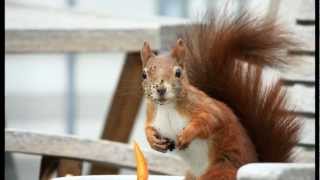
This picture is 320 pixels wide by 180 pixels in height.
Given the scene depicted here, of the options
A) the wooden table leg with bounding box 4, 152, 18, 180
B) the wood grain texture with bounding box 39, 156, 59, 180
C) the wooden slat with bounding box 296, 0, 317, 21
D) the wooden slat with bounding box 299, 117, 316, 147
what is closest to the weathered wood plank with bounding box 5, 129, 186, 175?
the wood grain texture with bounding box 39, 156, 59, 180

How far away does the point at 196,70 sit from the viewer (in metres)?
1.07

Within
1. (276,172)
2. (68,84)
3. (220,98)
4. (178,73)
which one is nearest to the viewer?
(276,172)

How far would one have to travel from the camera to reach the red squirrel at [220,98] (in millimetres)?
962

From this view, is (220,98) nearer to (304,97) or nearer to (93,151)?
(93,151)

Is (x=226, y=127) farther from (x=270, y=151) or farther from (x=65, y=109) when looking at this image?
(x=65, y=109)

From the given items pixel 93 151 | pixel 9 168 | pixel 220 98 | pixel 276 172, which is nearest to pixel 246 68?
pixel 220 98

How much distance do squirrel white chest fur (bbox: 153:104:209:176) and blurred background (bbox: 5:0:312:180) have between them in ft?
13.4

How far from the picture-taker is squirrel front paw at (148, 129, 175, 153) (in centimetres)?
96

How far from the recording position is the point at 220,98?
1.09 m

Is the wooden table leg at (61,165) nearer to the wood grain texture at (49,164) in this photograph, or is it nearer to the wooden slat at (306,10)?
the wood grain texture at (49,164)

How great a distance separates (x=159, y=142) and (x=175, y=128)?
0.02 meters

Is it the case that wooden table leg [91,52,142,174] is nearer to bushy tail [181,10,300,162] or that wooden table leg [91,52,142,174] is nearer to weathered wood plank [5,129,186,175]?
weathered wood plank [5,129,186,175]
